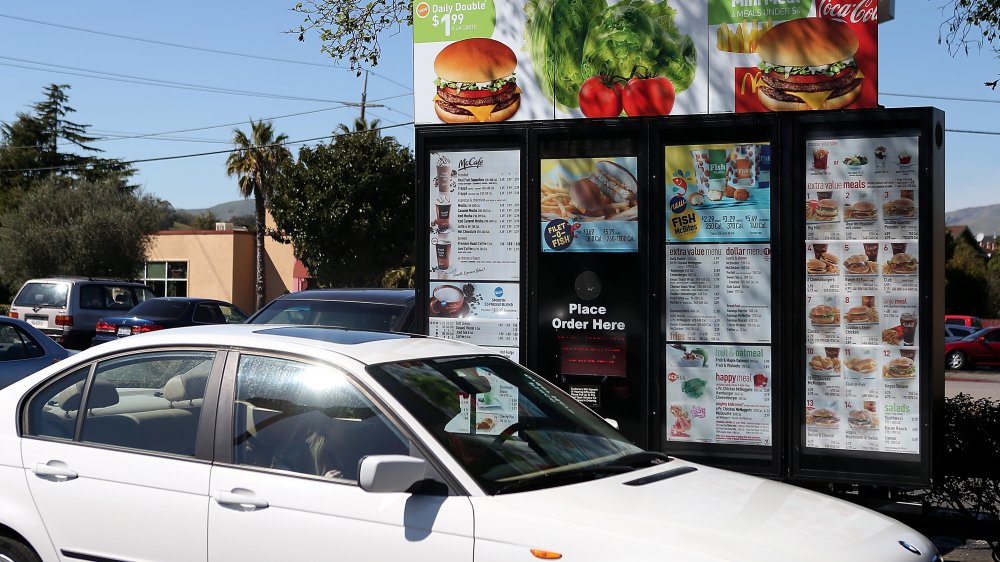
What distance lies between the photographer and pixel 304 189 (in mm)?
38562

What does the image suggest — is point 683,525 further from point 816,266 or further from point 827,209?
point 827,209

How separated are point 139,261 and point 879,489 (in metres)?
39.5

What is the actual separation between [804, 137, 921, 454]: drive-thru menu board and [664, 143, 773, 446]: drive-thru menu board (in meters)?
0.31

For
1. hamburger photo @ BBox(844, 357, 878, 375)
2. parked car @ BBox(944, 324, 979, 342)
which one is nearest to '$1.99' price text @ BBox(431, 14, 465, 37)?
hamburger photo @ BBox(844, 357, 878, 375)

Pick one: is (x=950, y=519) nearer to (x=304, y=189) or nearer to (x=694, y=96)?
(x=694, y=96)

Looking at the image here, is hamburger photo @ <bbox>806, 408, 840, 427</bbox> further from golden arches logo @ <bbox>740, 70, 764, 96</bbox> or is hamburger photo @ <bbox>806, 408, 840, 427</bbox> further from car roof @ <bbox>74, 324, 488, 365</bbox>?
car roof @ <bbox>74, 324, 488, 365</bbox>

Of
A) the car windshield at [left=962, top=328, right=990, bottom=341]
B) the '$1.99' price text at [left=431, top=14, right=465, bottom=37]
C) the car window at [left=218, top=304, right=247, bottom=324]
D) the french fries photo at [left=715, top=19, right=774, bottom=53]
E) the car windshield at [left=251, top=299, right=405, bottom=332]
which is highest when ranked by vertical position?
the '$1.99' price text at [left=431, top=14, right=465, bottom=37]

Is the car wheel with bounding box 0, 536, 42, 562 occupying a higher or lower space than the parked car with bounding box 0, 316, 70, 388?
lower

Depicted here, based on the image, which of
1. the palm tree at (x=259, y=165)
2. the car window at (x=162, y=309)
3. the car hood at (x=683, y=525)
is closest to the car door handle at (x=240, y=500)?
the car hood at (x=683, y=525)

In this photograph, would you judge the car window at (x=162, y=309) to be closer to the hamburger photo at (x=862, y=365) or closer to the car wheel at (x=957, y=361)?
the hamburger photo at (x=862, y=365)

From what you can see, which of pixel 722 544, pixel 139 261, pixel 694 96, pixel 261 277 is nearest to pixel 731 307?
pixel 694 96

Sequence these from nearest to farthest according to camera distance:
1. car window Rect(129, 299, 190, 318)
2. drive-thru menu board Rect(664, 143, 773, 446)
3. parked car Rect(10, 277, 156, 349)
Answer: drive-thru menu board Rect(664, 143, 773, 446) → car window Rect(129, 299, 190, 318) → parked car Rect(10, 277, 156, 349)

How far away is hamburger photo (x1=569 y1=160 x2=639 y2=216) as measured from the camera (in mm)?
6977

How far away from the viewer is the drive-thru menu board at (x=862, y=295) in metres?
6.36
